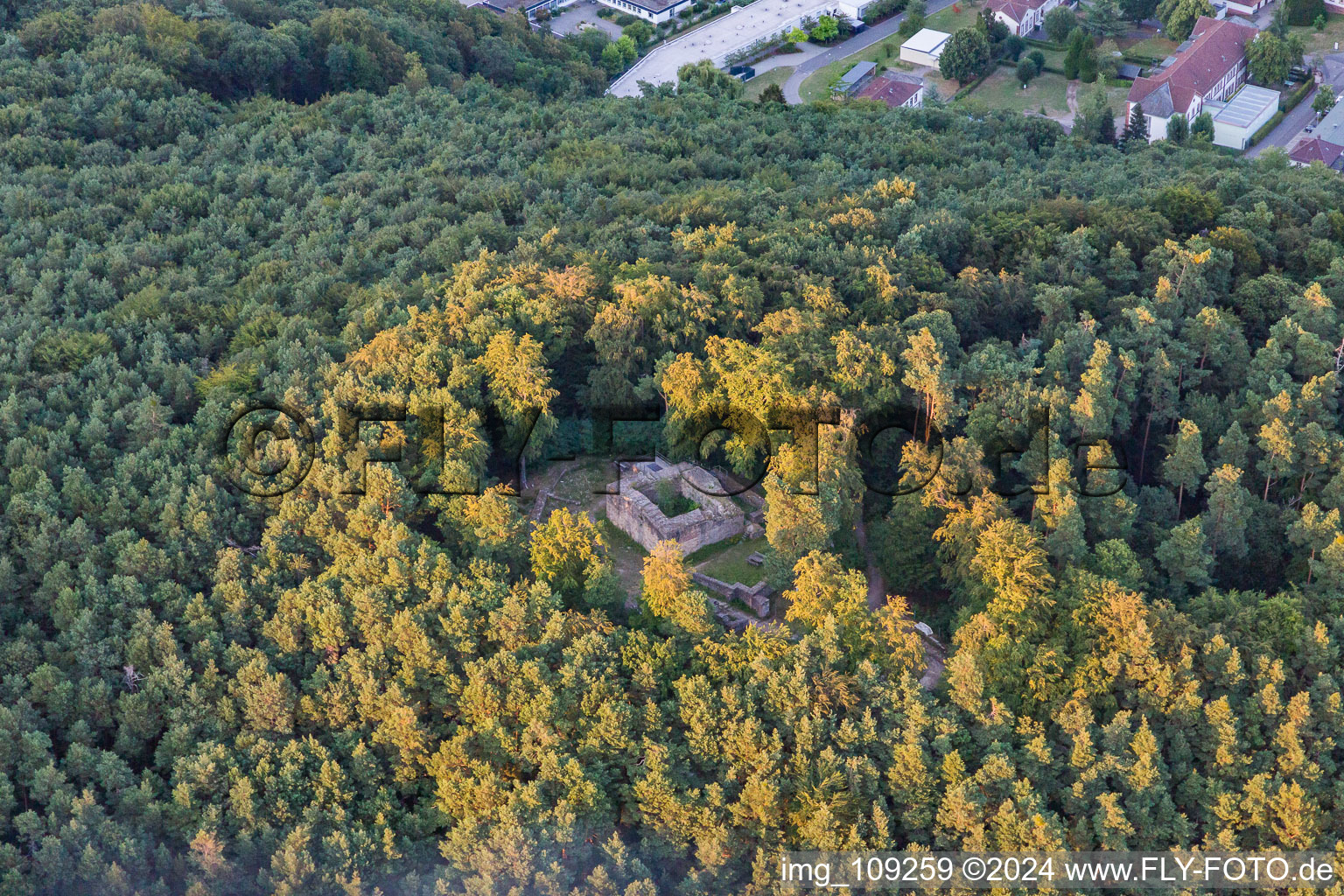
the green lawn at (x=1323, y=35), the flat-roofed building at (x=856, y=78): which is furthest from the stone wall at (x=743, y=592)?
the green lawn at (x=1323, y=35)

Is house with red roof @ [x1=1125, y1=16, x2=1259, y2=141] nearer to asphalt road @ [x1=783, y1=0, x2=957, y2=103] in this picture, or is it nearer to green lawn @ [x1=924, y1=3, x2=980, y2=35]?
green lawn @ [x1=924, y1=3, x2=980, y2=35]

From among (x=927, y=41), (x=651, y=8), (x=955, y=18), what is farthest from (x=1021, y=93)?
(x=651, y=8)

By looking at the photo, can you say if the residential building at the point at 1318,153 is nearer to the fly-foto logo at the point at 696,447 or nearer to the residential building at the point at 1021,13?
the residential building at the point at 1021,13

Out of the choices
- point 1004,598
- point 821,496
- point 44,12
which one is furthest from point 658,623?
point 44,12

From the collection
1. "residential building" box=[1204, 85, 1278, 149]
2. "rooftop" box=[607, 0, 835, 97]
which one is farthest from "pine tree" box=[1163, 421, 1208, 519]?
"rooftop" box=[607, 0, 835, 97]

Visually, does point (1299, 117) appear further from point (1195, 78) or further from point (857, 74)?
point (857, 74)

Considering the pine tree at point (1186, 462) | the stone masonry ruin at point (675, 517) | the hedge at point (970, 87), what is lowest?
the hedge at point (970, 87)
